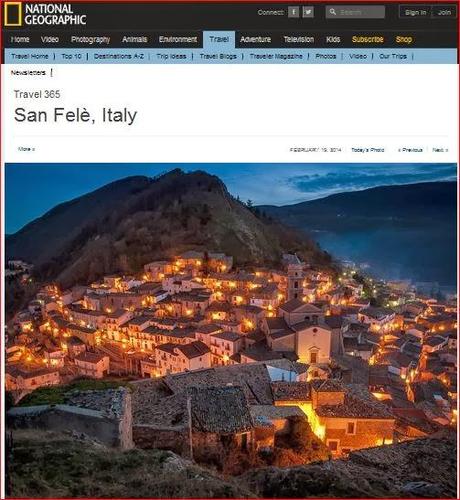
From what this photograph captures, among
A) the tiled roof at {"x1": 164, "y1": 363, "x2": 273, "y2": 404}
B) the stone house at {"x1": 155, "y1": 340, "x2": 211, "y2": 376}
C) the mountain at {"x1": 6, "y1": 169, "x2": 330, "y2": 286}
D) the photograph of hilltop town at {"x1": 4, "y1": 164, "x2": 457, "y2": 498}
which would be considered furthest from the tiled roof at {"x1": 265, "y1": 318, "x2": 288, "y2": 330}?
the mountain at {"x1": 6, "y1": 169, "x2": 330, "y2": 286}

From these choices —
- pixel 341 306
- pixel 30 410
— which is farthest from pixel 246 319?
pixel 30 410

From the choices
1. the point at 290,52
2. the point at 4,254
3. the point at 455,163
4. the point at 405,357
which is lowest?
the point at 405,357

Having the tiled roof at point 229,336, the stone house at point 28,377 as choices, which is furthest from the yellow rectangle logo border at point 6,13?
the tiled roof at point 229,336

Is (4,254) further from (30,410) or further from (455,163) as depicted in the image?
(455,163)

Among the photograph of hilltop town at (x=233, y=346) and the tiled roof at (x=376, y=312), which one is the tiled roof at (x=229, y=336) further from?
the tiled roof at (x=376, y=312)

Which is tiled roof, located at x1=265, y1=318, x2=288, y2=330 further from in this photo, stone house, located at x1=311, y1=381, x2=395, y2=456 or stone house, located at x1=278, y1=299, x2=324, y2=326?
stone house, located at x1=311, y1=381, x2=395, y2=456

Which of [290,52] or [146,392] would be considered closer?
[290,52]
